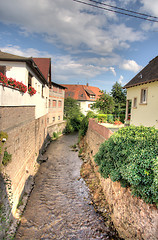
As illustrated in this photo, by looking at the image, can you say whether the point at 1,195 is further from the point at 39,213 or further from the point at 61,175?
the point at 61,175

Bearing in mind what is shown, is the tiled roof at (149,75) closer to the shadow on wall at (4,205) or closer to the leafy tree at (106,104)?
the shadow on wall at (4,205)

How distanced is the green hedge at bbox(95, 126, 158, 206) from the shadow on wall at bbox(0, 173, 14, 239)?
3737 millimetres

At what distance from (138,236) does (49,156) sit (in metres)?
12.3

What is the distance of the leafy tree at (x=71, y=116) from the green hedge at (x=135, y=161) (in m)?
24.3

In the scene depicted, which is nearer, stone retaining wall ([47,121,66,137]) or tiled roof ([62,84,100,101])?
stone retaining wall ([47,121,66,137])

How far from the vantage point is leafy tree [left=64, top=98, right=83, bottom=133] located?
1227 inches

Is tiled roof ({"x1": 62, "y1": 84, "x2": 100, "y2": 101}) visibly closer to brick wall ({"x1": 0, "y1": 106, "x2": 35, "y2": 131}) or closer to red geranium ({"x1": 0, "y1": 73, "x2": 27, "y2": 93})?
red geranium ({"x1": 0, "y1": 73, "x2": 27, "y2": 93})

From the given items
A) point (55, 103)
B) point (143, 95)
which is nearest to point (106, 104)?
point (55, 103)

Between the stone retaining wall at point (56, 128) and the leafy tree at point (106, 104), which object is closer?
the stone retaining wall at point (56, 128)

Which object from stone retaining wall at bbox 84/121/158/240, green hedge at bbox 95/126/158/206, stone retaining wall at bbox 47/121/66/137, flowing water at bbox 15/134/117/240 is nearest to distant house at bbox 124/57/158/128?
green hedge at bbox 95/126/158/206

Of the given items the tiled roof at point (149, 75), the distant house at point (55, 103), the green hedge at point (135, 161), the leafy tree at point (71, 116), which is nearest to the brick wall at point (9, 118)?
the green hedge at point (135, 161)

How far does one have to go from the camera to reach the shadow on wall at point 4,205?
5178 millimetres

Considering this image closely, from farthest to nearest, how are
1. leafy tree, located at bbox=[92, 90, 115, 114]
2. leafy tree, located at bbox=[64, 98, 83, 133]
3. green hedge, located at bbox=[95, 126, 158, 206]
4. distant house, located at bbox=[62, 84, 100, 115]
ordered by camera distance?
1. distant house, located at bbox=[62, 84, 100, 115]
2. leafy tree, located at bbox=[64, 98, 83, 133]
3. leafy tree, located at bbox=[92, 90, 115, 114]
4. green hedge, located at bbox=[95, 126, 158, 206]

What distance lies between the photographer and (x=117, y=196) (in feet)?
22.0
